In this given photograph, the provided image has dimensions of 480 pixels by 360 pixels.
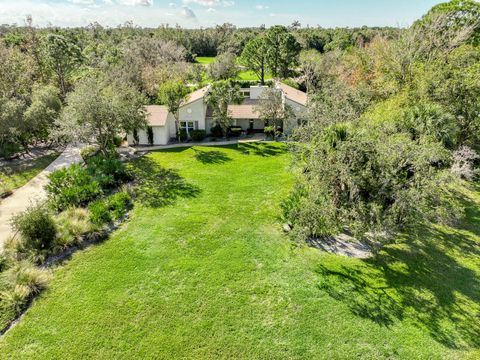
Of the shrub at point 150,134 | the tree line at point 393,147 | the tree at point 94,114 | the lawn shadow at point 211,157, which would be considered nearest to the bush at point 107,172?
the tree at point 94,114

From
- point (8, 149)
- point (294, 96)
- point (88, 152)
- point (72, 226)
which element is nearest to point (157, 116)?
point (88, 152)

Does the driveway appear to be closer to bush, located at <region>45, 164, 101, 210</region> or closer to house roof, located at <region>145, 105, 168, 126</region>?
bush, located at <region>45, 164, 101, 210</region>

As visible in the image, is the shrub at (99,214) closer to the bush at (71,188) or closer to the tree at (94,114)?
the bush at (71,188)

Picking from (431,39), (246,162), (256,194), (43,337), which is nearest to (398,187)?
(256,194)

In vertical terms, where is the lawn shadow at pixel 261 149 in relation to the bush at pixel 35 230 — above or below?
above

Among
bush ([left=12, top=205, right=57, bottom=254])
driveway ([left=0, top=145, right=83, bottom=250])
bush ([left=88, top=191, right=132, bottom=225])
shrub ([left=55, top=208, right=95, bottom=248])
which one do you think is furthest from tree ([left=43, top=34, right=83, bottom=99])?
bush ([left=12, top=205, right=57, bottom=254])

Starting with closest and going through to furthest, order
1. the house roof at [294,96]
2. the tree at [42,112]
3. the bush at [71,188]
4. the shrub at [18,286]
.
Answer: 1. the shrub at [18,286]
2. the bush at [71,188]
3. the tree at [42,112]
4. the house roof at [294,96]

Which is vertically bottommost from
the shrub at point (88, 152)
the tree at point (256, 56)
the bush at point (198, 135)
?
the shrub at point (88, 152)

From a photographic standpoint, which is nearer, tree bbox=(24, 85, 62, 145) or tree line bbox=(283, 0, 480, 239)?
tree line bbox=(283, 0, 480, 239)
